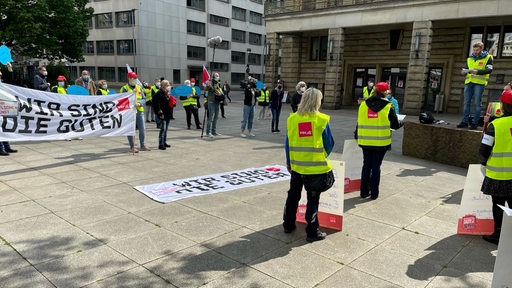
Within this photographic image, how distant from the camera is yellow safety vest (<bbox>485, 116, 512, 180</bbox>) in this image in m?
4.13

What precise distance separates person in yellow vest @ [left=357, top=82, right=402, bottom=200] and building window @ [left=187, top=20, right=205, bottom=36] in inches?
1964

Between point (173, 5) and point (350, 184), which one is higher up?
point (173, 5)

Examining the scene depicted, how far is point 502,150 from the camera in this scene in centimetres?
418

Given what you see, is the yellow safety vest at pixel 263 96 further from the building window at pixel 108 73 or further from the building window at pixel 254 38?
the building window at pixel 254 38

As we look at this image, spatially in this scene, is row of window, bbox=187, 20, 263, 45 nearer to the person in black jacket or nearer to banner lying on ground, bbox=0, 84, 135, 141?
the person in black jacket

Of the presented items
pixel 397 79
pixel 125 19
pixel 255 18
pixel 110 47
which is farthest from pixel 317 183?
pixel 255 18

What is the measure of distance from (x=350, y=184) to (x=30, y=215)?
16.0 feet

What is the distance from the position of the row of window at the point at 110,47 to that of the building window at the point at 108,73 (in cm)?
223

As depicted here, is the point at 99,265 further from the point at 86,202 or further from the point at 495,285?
the point at 495,285

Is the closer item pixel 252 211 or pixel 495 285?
pixel 495 285

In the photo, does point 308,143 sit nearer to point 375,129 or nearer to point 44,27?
point 375,129

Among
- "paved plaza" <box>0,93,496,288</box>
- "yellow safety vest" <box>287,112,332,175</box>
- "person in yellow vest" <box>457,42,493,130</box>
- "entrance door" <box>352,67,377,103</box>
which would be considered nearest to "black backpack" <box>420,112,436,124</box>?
"person in yellow vest" <box>457,42,493,130</box>

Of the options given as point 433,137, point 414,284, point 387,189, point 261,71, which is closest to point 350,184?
point 387,189

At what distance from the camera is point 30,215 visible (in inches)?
199
